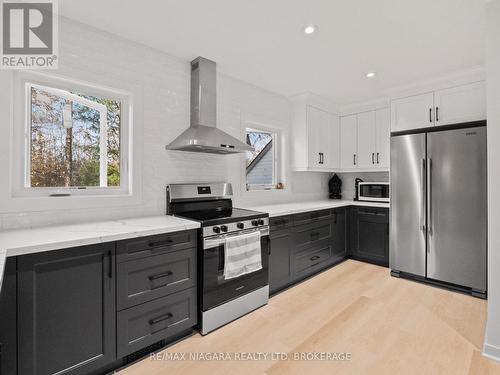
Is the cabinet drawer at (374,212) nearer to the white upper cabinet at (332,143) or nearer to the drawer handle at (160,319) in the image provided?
the white upper cabinet at (332,143)

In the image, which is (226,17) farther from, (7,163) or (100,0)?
(7,163)

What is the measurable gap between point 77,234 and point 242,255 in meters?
1.30

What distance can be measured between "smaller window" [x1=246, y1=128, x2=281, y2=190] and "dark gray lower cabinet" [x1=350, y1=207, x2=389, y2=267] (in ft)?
4.47

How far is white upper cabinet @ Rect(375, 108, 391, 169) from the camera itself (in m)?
3.98

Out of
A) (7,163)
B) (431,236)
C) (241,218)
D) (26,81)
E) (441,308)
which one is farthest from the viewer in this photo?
(431,236)

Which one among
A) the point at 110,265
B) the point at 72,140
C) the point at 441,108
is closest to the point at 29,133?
the point at 72,140

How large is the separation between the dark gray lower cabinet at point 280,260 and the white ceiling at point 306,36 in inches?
74.0

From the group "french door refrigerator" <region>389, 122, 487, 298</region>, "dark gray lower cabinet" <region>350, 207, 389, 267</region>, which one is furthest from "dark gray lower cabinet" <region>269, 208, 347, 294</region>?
"french door refrigerator" <region>389, 122, 487, 298</region>

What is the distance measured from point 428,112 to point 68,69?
3.91 m

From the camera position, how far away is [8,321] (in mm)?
1360

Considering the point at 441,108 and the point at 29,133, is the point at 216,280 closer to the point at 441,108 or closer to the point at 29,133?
the point at 29,133

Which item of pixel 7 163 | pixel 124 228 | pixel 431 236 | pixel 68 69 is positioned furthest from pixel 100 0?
pixel 431 236

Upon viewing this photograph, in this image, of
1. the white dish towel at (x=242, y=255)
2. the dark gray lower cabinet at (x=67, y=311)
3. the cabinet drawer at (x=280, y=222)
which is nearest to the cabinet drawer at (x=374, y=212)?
the cabinet drawer at (x=280, y=222)

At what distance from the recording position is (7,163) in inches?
72.1
